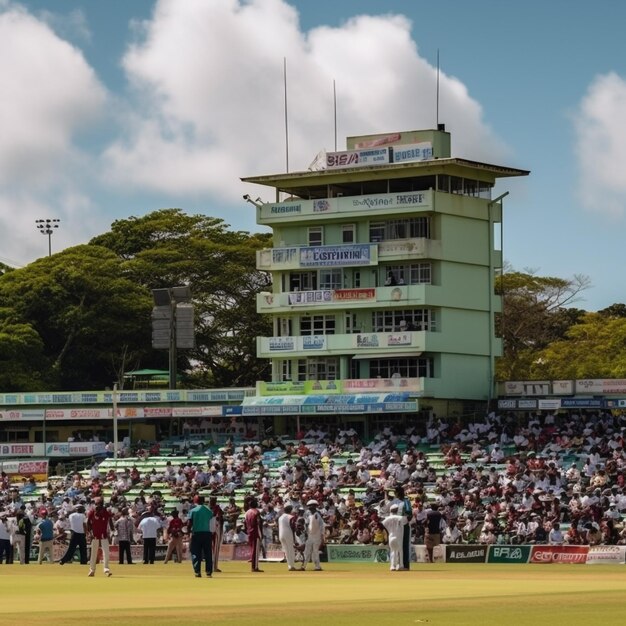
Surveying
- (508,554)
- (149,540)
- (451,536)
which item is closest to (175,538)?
(149,540)

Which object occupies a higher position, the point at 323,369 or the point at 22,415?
the point at 323,369

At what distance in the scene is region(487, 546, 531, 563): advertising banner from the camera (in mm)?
42375

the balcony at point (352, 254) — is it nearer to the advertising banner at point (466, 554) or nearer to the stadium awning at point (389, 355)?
the stadium awning at point (389, 355)

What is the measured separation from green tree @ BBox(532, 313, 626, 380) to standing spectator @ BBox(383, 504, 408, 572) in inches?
2163

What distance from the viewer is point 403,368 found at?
222 ft

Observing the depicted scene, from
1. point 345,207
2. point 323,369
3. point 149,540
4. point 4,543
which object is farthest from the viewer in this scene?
point 323,369

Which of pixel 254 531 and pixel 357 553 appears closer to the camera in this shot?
pixel 254 531

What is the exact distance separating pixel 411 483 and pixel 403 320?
43.6ft

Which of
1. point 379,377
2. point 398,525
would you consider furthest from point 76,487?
point 398,525

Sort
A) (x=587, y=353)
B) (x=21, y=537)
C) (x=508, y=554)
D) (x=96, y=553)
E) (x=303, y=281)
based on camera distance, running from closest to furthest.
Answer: (x=96, y=553), (x=508, y=554), (x=21, y=537), (x=303, y=281), (x=587, y=353)

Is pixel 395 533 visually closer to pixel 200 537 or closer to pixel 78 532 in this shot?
pixel 200 537

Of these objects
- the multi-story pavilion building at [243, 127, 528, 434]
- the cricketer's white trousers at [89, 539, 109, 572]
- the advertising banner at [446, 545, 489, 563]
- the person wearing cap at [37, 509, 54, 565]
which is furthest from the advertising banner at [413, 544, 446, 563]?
the multi-story pavilion building at [243, 127, 528, 434]

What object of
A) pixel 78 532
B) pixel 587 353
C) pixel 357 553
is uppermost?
pixel 587 353

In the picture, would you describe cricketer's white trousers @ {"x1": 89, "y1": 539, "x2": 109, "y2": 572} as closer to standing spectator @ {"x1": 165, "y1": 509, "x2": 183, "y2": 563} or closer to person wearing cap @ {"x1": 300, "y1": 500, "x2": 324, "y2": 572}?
person wearing cap @ {"x1": 300, "y1": 500, "x2": 324, "y2": 572}
